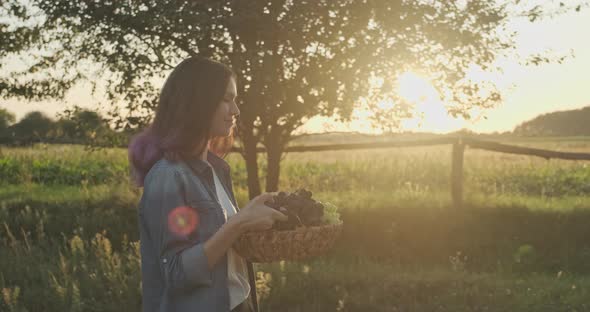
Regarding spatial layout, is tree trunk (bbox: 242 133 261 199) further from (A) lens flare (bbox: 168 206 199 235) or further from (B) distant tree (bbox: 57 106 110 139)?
(A) lens flare (bbox: 168 206 199 235)

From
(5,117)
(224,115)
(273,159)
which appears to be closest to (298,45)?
(273,159)

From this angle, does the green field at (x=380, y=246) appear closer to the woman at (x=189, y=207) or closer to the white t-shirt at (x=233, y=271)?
the white t-shirt at (x=233, y=271)

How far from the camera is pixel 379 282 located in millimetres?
6695

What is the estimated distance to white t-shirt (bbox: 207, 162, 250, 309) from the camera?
2596 millimetres

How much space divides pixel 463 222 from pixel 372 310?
12.5 feet

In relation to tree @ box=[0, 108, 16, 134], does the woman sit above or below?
below

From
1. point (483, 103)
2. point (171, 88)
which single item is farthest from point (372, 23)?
point (171, 88)

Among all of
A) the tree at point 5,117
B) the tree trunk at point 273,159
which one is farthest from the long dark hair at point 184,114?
the tree at point 5,117

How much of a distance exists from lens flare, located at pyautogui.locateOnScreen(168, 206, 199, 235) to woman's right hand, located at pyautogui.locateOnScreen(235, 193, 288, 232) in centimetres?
17

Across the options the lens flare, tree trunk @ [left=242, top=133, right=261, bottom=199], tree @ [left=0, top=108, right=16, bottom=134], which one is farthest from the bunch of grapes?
tree @ [left=0, top=108, right=16, bottom=134]

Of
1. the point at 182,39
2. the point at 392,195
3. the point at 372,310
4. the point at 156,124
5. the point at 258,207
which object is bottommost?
the point at 372,310

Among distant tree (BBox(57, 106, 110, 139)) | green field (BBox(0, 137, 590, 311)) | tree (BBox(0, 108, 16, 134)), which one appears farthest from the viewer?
tree (BBox(0, 108, 16, 134))

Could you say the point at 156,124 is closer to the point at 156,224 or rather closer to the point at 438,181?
the point at 156,224

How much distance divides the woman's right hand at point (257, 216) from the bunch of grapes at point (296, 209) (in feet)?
0.57
